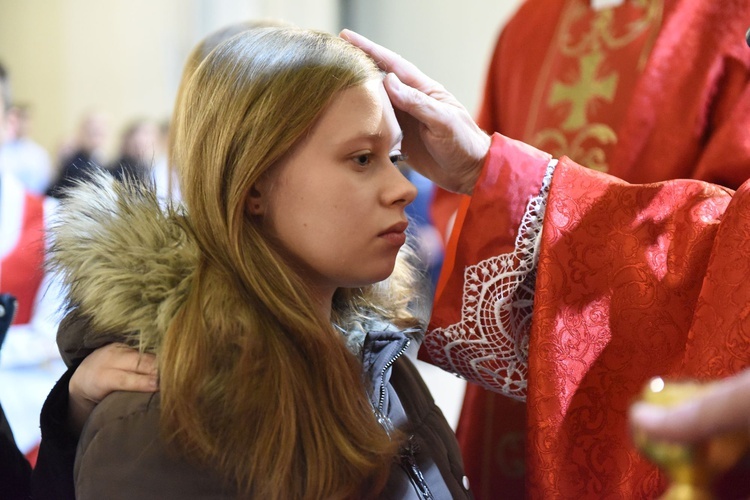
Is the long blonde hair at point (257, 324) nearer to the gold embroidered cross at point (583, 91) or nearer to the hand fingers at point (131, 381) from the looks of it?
the hand fingers at point (131, 381)

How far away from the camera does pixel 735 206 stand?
3.53 ft

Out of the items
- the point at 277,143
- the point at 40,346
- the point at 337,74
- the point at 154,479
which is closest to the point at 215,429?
the point at 154,479

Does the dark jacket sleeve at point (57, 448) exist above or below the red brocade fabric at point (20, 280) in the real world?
above

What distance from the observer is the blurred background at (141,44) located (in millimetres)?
4621

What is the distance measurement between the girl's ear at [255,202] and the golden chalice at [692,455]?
68cm

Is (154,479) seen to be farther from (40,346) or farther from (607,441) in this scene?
(40,346)

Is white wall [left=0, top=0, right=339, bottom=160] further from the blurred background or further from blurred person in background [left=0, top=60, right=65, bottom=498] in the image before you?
blurred person in background [left=0, top=60, right=65, bottom=498]

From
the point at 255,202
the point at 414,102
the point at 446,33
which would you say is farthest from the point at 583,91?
the point at 446,33

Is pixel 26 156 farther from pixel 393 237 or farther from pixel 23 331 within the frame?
pixel 393 237

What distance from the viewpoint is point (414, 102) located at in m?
1.23

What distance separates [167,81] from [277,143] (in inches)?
166

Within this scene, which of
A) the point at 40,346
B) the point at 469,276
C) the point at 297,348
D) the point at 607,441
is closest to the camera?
the point at 297,348

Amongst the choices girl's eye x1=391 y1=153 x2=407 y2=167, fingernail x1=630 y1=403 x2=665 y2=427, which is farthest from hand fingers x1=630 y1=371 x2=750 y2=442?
girl's eye x1=391 y1=153 x2=407 y2=167

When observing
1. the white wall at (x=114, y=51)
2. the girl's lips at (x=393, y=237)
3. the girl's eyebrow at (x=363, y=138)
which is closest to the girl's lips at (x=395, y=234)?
the girl's lips at (x=393, y=237)
